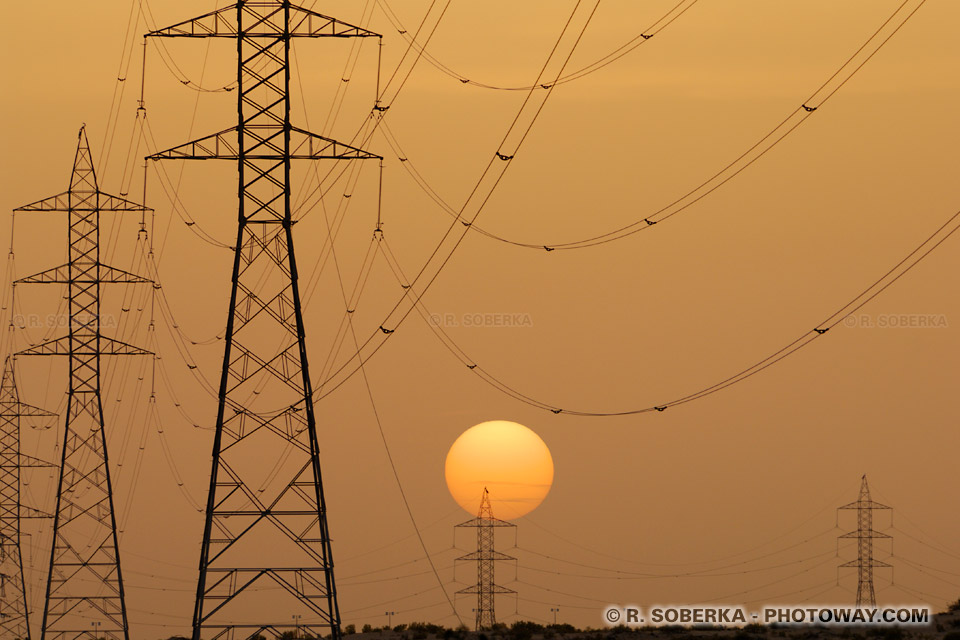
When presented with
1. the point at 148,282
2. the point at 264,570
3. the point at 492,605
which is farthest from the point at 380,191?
the point at 492,605

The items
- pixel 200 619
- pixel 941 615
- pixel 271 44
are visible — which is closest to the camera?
pixel 200 619

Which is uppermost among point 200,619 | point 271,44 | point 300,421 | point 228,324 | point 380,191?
point 271,44

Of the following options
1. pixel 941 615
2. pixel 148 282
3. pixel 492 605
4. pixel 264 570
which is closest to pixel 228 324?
pixel 264 570

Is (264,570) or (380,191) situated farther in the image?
(380,191)

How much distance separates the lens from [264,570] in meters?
41.7

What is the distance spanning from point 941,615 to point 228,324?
3746cm

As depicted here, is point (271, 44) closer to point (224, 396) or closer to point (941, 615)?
point (224, 396)

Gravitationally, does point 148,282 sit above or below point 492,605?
above

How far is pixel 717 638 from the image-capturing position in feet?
195

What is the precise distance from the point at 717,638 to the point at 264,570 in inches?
951

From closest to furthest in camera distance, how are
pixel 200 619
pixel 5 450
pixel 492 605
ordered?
pixel 200 619 → pixel 5 450 → pixel 492 605

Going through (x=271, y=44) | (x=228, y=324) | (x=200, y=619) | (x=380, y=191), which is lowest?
(x=200, y=619)

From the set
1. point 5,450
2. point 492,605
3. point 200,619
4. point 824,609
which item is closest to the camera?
point 200,619

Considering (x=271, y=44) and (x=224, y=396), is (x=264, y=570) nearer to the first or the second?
(x=224, y=396)
